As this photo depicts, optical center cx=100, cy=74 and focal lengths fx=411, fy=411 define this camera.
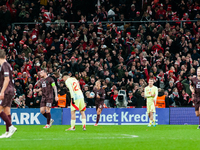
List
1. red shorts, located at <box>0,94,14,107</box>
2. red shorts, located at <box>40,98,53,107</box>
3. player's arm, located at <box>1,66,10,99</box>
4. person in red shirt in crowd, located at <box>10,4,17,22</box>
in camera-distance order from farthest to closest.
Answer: person in red shirt in crowd, located at <box>10,4,17,22</box> < red shorts, located at <box>40,98,53,107</box> < red shorts, located at <box>0,94,14,107</box> < player's arm, located at <box>1,66,10,99</box>

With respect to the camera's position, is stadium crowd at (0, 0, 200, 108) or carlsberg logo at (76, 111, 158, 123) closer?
carlsberg logo at (76, 111, 158, 123)

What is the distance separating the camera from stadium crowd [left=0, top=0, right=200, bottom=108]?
22.4 metres

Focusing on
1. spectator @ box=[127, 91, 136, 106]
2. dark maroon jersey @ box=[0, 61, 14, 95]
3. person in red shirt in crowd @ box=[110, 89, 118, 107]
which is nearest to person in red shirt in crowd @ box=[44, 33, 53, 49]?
person in red shirt in crowd @ box=[110, 89, 118, 107]

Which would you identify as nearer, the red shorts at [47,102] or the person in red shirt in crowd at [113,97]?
the red shorts at [47,102]

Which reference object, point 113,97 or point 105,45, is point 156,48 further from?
point 113,97

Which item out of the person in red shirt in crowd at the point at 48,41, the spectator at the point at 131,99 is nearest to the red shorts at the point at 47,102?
the spectator at the point at 131,99

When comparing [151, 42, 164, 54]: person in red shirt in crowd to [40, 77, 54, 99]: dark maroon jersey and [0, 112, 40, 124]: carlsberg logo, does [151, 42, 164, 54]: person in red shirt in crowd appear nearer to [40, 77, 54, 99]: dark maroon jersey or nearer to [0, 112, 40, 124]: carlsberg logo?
[0, 112, 40, 124]: carlsberg logo

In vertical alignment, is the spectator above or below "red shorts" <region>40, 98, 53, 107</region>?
below

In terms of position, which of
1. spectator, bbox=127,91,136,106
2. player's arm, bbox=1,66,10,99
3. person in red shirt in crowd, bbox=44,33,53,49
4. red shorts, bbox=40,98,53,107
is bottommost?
A: spectator, bbox=127,91,136,106

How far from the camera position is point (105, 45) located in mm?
25141

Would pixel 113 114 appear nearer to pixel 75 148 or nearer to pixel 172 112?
pixel 172 112

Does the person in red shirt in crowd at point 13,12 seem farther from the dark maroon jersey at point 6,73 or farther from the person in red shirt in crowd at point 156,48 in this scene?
the dark maroon jersey at point 6,73

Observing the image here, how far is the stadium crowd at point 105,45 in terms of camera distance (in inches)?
882

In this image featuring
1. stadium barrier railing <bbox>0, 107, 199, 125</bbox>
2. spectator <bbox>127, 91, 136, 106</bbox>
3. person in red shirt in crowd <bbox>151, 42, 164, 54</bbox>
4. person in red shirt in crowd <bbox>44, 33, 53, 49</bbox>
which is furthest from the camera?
person in red shirt in crowd <bbox>44, 33, 53, 49</bbox>
